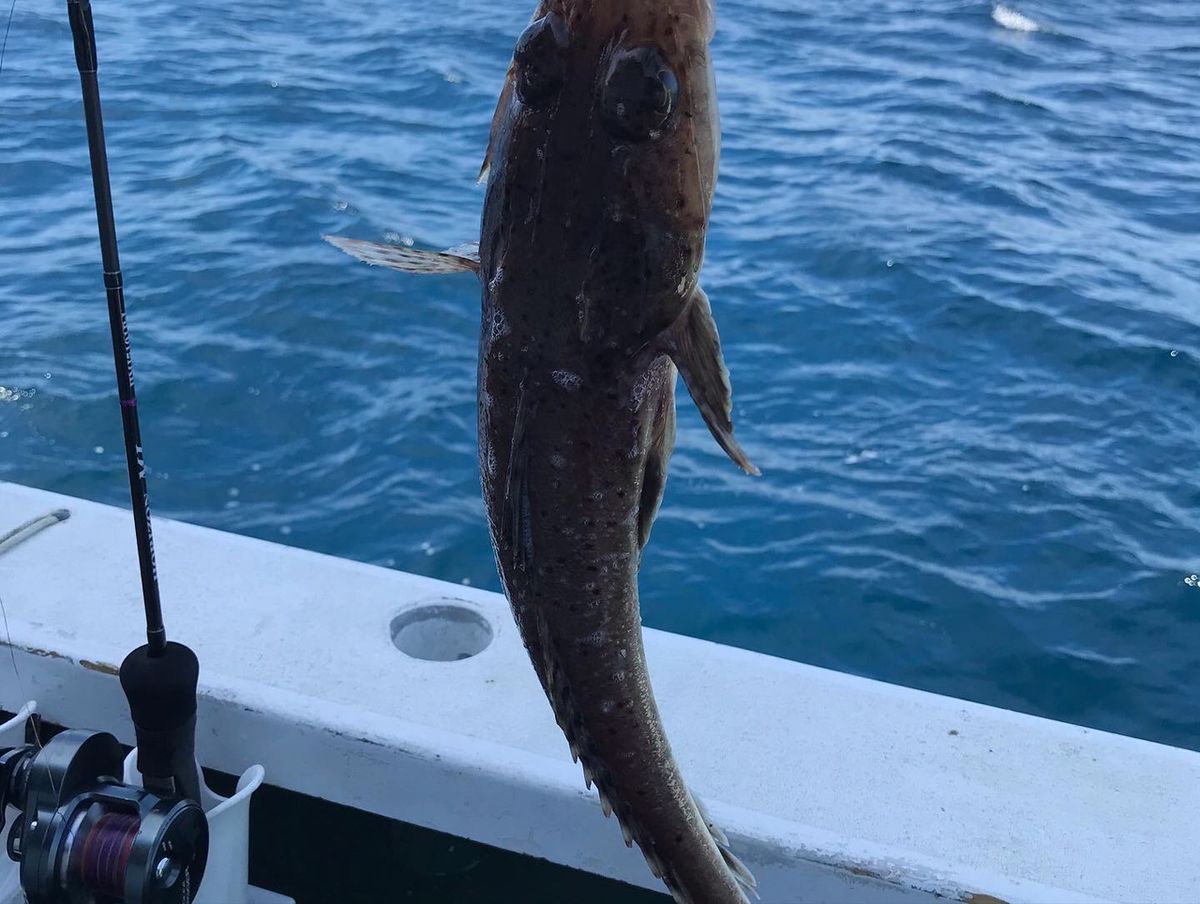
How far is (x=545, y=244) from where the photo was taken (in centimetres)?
140

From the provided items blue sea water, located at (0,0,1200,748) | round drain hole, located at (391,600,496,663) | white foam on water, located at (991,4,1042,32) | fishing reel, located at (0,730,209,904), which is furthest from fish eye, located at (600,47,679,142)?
white foam on water, located at (991,4,1042,32)

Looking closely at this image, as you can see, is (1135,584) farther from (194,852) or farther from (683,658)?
(194,852)

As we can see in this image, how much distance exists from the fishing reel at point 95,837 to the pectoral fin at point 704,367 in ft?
6.22

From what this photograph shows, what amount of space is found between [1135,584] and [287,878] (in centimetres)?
449

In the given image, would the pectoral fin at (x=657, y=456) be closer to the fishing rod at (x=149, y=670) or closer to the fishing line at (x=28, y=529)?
the fishing rod at (x=149, y=670)

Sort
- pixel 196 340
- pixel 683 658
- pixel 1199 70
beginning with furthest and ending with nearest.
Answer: pixel 1199 70 < pixel 196 340 < pixel 683 658

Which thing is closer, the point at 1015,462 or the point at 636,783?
the point at 636,783

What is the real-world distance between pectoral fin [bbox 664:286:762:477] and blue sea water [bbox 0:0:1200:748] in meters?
4.58

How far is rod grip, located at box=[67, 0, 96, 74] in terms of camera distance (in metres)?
2.39

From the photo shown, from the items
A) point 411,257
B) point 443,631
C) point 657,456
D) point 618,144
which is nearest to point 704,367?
point 657,456

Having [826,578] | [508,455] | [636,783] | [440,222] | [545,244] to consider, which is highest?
[545,244]

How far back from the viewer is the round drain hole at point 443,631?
365cm

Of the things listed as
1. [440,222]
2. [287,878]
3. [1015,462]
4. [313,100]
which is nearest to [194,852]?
[287,878]

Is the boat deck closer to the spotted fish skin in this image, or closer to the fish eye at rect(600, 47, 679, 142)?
the spotted fish skin
